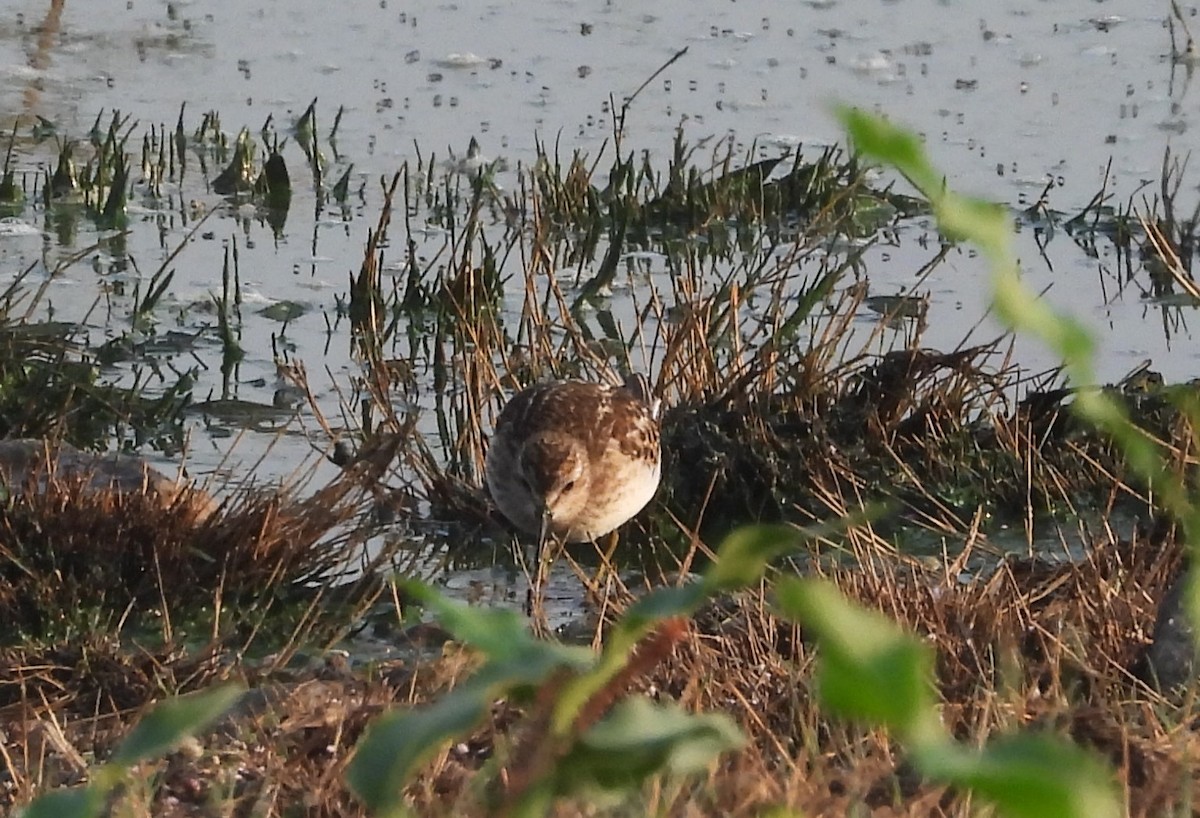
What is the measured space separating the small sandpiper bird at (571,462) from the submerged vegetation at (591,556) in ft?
0.75

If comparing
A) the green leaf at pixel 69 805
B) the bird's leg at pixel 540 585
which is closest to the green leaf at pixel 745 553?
the green leaf at pixel 69 805

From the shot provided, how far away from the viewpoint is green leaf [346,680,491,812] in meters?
1.67

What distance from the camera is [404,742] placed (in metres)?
1.68

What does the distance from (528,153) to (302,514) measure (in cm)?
451

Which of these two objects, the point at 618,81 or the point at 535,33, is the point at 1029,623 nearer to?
the point at 618,81

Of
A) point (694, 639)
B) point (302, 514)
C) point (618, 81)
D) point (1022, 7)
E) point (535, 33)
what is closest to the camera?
point (694, 639)

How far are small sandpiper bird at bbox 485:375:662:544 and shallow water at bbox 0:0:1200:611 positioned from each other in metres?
1.23

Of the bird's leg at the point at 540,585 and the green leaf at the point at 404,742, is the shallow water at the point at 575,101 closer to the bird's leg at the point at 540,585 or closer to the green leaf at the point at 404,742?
the bird's leg at the point at 540,585

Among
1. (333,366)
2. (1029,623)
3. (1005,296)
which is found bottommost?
(333,366)

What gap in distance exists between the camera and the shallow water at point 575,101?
8.19m

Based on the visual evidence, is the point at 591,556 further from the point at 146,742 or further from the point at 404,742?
the point at 404,742

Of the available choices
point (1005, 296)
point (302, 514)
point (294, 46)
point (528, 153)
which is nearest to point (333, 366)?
point (302, 514)

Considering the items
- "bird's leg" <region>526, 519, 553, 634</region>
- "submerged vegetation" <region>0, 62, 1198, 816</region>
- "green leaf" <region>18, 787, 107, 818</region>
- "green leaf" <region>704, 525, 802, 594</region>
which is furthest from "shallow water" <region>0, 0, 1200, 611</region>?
"green leaf" <region>704, 525, 802, 594</region>

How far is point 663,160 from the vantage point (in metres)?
9.88
